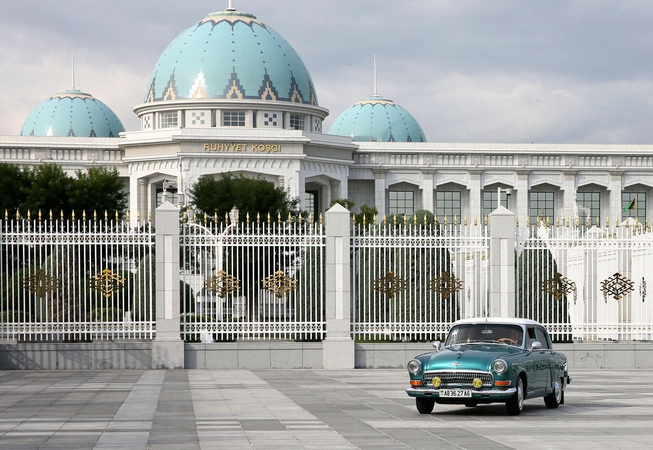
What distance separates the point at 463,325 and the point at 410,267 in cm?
836

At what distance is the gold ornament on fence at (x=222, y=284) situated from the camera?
24109 millimetres

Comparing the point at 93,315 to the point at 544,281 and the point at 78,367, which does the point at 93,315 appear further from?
the point at 544,281

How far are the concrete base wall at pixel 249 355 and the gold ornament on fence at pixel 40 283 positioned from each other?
1.11 m

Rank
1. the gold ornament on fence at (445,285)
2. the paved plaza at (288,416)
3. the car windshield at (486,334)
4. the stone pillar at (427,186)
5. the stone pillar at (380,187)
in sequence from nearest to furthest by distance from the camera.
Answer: the paved plaza at (288,416)
the car windshield at (486,334)
the gold ornament on fence at (445,285)
the stone pillar at (427,186)
the stone pillar at (380,187)

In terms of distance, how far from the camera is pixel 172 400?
17.0 metres

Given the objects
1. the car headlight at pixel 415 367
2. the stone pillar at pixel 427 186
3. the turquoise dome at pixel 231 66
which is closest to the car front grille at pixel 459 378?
the car headlight at pixel 415 367

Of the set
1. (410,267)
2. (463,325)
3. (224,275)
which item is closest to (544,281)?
(410,267)

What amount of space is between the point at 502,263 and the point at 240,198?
116 feet

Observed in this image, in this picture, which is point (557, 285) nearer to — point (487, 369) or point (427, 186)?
point (487, 369)

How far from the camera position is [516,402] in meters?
15.0

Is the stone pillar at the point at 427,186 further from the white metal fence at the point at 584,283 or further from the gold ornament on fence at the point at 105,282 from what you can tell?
the gold ornament on fence at the point at 105,282

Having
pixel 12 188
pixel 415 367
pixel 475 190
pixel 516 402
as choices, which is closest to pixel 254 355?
pixel 415 367

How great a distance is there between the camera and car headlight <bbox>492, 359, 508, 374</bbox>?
48.3 feet

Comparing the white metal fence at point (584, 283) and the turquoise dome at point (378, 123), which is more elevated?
the turquoise dome at point (378, 123)
